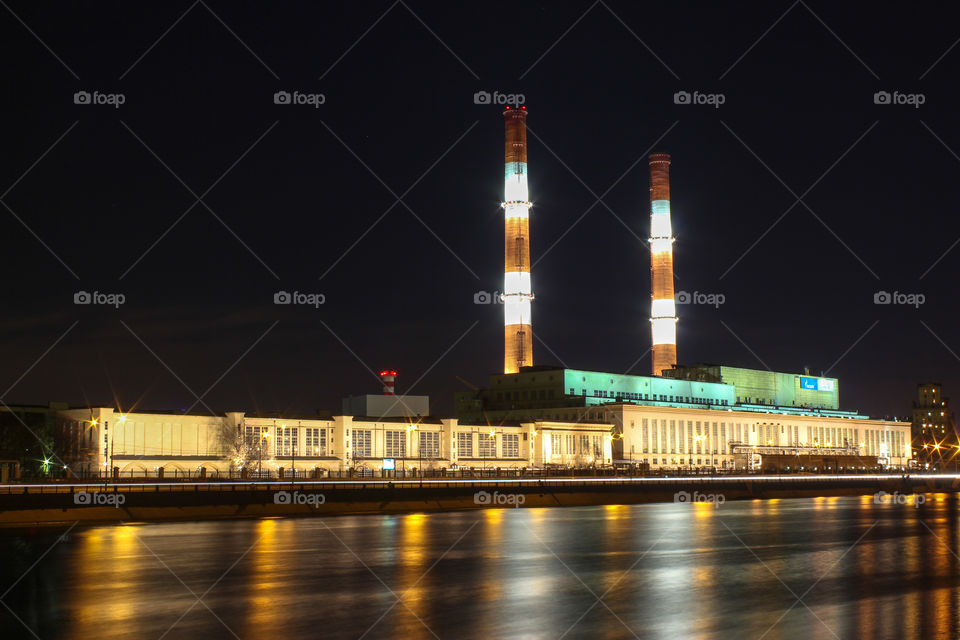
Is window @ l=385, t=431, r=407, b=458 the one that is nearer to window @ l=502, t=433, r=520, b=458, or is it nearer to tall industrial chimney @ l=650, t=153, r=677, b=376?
window @ l=502, t=433, r=520, b=458

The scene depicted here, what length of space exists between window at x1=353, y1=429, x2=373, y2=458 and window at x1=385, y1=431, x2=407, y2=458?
209cm

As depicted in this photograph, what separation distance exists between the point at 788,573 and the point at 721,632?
12.0m

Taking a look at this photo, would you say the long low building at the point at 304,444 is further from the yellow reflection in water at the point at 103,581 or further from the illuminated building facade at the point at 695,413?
the yellow reflection in water at the point at 103,581

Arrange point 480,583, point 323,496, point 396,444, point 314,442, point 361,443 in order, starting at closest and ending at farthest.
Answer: point 480,583 < point 323,496 < point 314,442 < point 361,443 < point 396,444

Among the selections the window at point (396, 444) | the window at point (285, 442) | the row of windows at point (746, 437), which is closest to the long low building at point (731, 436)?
the row of windows at point (746, 437)

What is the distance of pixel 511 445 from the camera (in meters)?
118

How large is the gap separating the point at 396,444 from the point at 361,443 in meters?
4.08

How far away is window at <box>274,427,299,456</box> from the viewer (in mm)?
97812

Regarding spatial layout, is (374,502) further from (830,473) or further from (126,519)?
(830,473)

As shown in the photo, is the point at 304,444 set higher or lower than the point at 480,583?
higher

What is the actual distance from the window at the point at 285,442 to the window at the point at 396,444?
10080 millimetres

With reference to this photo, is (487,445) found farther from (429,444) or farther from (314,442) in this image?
(314,442)

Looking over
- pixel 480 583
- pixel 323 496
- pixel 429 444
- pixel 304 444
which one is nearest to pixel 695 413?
pixel 429 444

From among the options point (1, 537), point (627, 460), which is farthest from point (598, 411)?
point (1, 537)
